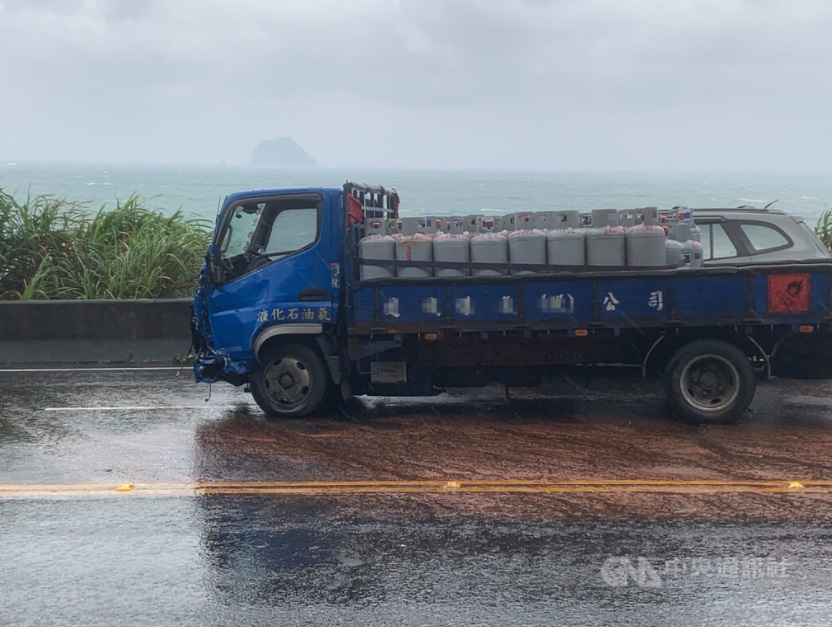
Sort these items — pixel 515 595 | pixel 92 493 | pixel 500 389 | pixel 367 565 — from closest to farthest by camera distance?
pixel 515 595 → pixel 367 565 → pixel 92 493 → pixel 500 389

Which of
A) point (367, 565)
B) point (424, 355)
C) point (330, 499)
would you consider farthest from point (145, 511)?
point (424, 355)

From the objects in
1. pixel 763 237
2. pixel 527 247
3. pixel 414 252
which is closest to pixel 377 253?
pixel 414 252

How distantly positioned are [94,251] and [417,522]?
36.2 ft

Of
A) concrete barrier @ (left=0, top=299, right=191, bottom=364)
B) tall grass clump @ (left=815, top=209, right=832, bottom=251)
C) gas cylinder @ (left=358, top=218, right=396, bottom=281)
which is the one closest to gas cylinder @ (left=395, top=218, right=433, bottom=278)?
gas cylinder @ (left=358, top=218, right=396, bottom=281)

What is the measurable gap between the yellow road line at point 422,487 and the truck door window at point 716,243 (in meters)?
3.95

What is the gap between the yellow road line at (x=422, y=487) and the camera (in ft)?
24.3

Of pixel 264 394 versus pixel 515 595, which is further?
pixel 264 394

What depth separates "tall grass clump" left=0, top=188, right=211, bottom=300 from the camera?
1565 centimetres

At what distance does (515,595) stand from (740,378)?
4.85m

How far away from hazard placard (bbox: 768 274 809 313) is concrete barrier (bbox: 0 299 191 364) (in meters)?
7.93

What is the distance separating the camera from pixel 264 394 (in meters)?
10.3

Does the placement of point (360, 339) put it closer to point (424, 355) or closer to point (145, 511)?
point (424, 355)

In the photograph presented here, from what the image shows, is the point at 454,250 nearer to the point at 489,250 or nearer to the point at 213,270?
the point at 489,250

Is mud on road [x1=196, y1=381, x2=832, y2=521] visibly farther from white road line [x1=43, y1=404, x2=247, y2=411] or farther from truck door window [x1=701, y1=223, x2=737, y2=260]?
truck door window [x1=701, y1=223, x2=737, y2=260]
